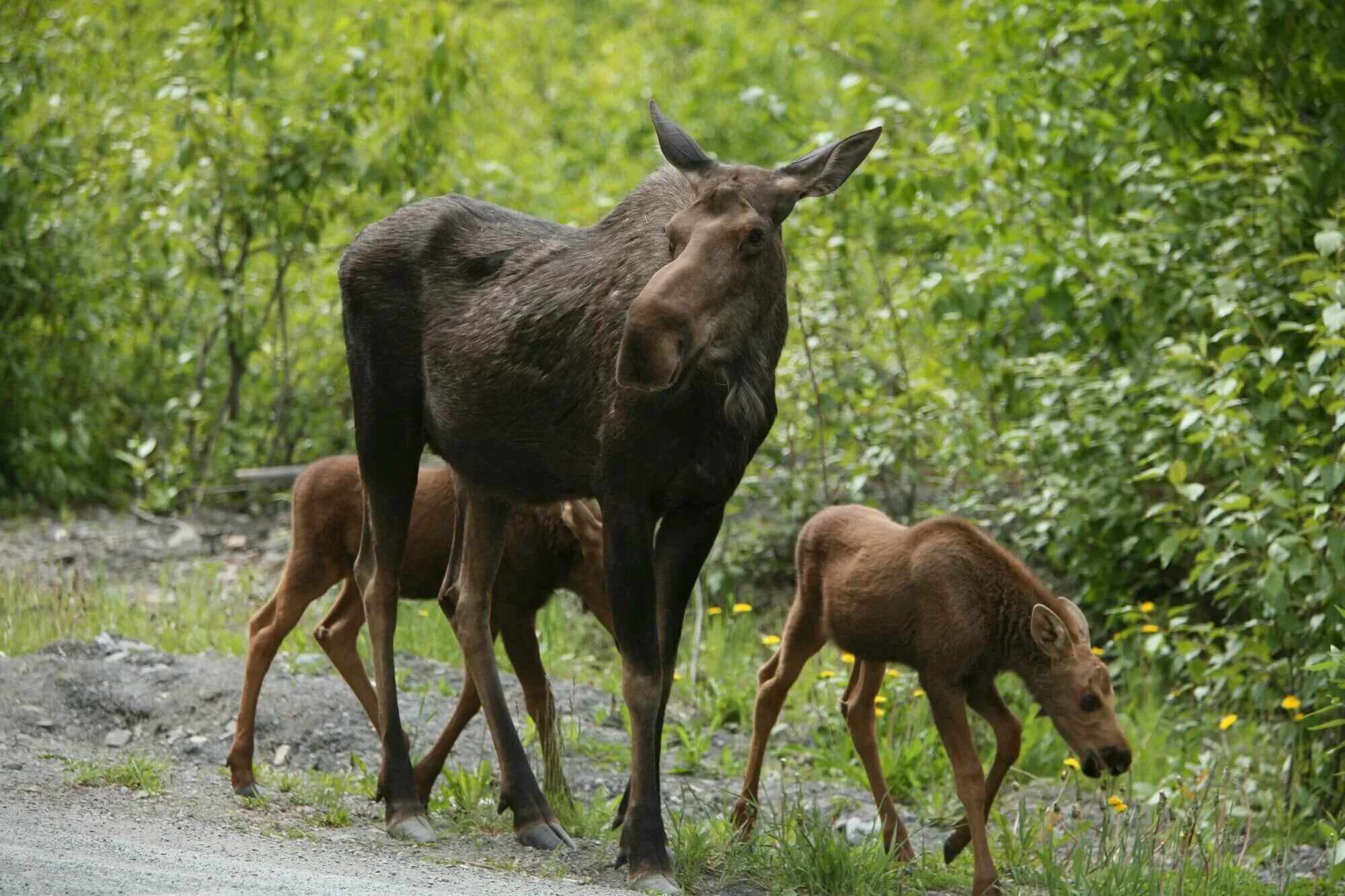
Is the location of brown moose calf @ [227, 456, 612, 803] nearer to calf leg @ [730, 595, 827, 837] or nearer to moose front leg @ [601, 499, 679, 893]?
calf leg @ [730, 595, 827, 837]

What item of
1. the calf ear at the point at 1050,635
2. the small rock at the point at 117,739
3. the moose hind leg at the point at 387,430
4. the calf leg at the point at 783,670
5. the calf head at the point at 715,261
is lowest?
the small rock at the point at 117,739

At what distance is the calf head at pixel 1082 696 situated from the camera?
22.1 feet

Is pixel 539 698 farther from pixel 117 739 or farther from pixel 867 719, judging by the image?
pixel 117 739

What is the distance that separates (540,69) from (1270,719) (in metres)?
19.7

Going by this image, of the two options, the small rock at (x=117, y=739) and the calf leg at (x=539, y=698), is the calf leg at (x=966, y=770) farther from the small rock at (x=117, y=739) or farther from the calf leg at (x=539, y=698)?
the small rock at (x=117, y=739)

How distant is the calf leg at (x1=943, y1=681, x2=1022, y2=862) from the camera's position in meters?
6.75

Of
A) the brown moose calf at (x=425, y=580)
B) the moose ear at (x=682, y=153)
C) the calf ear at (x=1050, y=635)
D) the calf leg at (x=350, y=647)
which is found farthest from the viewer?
the calf leg at (x=350, y=647)

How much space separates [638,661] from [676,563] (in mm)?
445

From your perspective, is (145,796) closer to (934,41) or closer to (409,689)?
(409,689)

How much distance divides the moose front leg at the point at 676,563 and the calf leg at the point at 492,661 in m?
0.51

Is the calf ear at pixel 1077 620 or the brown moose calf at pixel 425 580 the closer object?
the calf ear at pixel 1077 620

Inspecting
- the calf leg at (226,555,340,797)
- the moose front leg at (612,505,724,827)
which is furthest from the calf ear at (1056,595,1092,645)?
the calf leg at (226,555,340,797)

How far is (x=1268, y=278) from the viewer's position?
9.44 metres

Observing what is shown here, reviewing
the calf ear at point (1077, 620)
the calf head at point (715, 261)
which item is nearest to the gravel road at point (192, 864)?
the calf head at point (715, 261)
